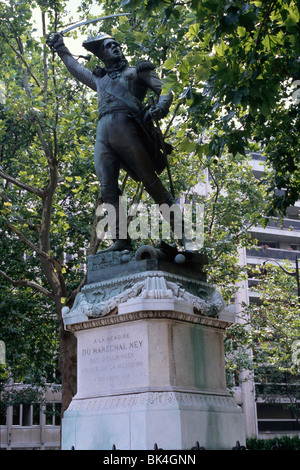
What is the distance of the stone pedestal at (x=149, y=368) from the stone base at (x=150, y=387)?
0.01 metres

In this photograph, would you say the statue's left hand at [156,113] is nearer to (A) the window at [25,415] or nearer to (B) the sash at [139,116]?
(B) the sash at [139,116]

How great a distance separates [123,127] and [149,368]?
2955 mm

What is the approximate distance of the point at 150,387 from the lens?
247 inches

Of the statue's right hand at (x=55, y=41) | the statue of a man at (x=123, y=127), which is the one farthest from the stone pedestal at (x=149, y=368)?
the statue's right hand at (x=55, y=41)

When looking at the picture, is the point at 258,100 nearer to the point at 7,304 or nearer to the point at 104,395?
the point at 104,395

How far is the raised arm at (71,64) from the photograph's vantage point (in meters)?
8.20

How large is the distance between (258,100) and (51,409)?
2810 cm

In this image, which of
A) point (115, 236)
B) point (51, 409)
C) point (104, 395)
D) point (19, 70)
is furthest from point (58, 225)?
point (51, 409)

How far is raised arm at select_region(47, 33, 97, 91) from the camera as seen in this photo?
820 cm

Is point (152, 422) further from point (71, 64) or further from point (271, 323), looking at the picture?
point (271, 323)

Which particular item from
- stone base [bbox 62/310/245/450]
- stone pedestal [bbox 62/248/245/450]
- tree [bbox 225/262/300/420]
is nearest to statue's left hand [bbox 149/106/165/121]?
stone pedestal [bbox 62/248/245/450]

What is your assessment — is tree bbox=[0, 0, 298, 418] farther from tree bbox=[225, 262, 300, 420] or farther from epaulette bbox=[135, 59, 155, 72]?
tree bbox=[225, 262, 300, 420]

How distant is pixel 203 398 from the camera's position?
664cm

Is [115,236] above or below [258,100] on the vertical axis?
below
